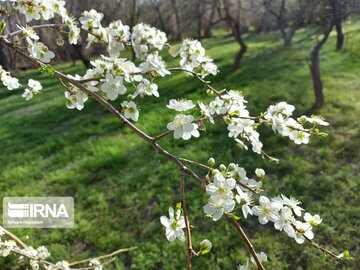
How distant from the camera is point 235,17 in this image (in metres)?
16.8

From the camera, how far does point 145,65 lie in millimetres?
1377

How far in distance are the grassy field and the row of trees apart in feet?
3.32

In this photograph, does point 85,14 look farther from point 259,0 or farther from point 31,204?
point 259,0

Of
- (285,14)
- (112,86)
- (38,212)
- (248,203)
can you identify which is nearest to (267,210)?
(248,203)

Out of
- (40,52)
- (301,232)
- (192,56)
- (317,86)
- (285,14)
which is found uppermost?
(40,52)

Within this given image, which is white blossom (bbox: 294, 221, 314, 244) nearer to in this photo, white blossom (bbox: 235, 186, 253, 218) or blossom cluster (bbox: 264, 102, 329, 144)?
white blossom (bbox: 235, 186, 253, 218)

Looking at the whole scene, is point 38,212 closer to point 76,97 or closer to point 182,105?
point 76,97

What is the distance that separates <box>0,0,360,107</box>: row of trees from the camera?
21.7ft

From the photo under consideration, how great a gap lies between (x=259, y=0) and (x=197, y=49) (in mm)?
17877

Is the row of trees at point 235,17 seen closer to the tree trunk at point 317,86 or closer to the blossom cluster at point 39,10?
the tree trunk at point 317,86

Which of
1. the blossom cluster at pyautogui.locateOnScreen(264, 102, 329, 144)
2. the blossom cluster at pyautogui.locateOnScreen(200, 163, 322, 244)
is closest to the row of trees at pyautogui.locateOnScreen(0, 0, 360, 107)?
the blossom cluster at pyautogui.locateOnScreen(264, 102, 329, 144)

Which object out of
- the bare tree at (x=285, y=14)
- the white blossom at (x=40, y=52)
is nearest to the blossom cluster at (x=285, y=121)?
the white blossom at (x=40, y=52)

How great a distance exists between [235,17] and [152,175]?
1338 centimetres

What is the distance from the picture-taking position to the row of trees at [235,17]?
661 centimetres
